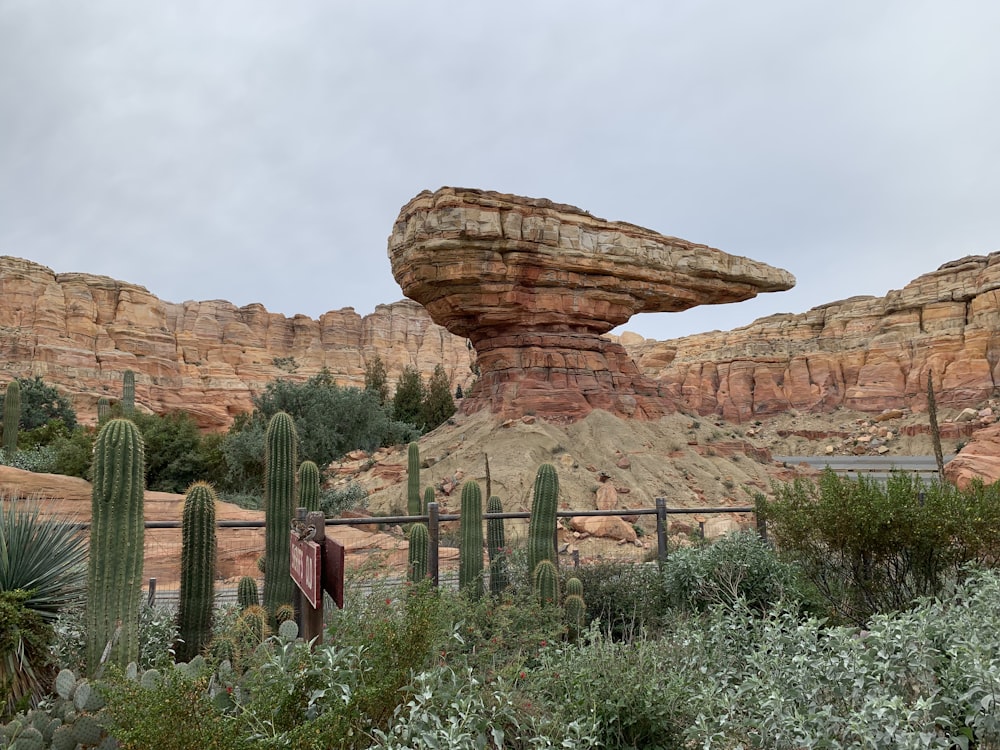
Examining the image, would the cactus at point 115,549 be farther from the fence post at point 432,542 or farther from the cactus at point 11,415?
the cactus at point 11,415

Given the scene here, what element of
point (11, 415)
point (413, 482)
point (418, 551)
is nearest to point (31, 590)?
point (418, 551)

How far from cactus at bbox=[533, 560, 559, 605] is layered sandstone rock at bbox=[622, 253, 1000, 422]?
3977cm

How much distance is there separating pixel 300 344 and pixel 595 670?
6537cm

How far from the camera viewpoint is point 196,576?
5082mm

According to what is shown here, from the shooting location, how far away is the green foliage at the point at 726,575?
682 centimetres

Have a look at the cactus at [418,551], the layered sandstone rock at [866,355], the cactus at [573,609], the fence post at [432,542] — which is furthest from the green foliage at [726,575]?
the layered sandstone rock at [866,355]

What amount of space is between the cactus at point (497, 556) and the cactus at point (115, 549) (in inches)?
178

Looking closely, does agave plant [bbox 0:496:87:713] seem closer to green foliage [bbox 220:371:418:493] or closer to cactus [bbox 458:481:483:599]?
cactus [bbox 458:481:483:599]

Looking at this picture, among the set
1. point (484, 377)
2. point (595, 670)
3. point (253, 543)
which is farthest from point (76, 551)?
point (484, 377)

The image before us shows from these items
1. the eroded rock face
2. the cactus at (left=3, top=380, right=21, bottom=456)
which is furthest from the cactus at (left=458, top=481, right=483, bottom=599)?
the cactus at (left=3, top=380, right=21, bottom=456)

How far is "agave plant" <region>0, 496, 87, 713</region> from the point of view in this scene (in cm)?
397

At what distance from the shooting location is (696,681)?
12.7ft

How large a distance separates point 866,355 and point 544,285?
37.6 metres

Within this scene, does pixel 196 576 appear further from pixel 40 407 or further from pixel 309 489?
pixel 40 407
